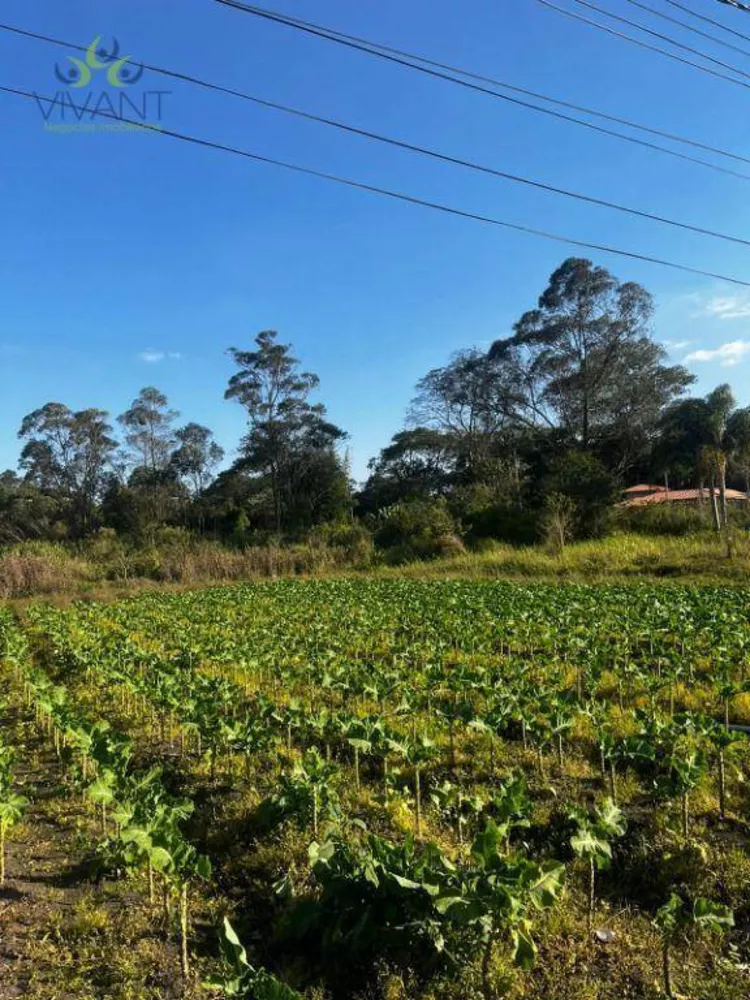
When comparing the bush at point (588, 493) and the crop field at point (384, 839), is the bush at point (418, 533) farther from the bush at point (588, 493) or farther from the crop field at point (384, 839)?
the crop field at point (384, 839)

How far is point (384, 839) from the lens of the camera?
3312mm

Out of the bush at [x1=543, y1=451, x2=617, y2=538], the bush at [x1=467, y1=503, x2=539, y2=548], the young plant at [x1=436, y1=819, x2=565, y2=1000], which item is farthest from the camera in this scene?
the bush at [x1=467, y1=503, x2=539, y2=548]

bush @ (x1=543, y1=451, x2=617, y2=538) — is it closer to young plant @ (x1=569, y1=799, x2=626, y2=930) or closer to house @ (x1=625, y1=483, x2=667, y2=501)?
house @ (x1=625, y1=483, x2=667, y2=501)

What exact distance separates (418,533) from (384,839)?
→ 24.1 meters

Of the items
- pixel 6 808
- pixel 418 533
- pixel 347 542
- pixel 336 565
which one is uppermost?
pixel 418 533

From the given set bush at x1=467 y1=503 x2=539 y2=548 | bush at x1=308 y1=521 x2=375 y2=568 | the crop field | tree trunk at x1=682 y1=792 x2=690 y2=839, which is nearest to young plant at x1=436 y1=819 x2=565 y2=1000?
the crop field

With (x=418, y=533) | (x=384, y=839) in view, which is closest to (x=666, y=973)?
(x=384, y=839)

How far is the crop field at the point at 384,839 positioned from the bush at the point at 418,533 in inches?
703

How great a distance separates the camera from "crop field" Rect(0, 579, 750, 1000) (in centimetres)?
267

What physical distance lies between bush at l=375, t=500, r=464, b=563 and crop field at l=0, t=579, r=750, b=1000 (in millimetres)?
17855

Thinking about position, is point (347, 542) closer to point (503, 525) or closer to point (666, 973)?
point (503, 525)

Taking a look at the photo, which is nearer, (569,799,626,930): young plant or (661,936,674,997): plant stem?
(661,936,674,997): plant stem

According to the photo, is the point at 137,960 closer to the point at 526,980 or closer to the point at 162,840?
the point at 162,840

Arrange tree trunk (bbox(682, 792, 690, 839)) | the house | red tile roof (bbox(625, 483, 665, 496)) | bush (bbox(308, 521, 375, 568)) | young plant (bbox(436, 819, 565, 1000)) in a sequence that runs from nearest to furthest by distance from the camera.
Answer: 1. young plant (bbox(436, 819, 565, 1000))
2. tree trunk (bbox(682, 792, 690, 839))
3. bush (bbox(308, 521, 375, 568))
4. the house
5. red tile roof (bbox(625, 483, 665, 496))
